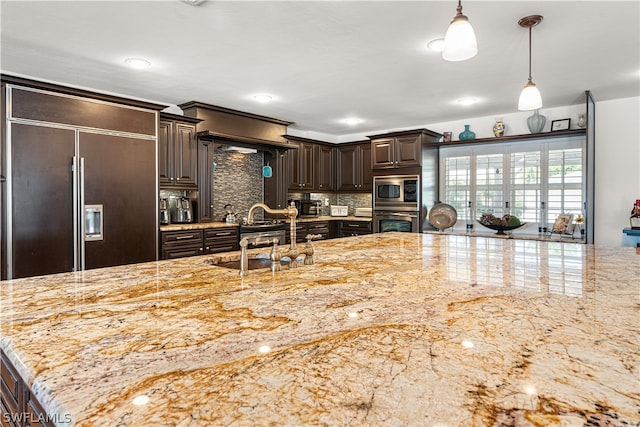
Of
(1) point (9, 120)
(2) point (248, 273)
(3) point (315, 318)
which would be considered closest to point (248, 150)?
(1) point (9, 120)

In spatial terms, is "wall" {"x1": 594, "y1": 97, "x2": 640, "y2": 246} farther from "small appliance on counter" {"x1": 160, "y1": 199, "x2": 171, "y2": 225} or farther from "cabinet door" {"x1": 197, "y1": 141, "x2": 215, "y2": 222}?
"small appliance on counter" {"x1": 160, "y1": 199, "x2": 171, "y2": 225}

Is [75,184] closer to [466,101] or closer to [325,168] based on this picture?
Result: [325,168]

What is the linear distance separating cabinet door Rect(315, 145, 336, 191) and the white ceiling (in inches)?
76.9

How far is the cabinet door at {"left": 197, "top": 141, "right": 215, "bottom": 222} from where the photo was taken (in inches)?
181

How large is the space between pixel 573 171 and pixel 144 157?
16.4ft

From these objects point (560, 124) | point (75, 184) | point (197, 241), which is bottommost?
point (197, 241)

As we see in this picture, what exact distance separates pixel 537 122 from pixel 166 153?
4488mm

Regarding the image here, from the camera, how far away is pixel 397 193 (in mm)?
5582

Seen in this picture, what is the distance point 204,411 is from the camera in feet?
1.85

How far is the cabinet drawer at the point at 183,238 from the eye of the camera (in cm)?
400

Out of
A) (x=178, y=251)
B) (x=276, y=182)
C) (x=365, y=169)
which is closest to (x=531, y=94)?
(x=178, y=251)

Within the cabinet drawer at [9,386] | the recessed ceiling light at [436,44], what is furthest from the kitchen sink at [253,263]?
the recessed ceiling light at [436,44]

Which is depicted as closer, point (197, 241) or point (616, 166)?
point (197, 241)

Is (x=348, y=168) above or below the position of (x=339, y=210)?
above
